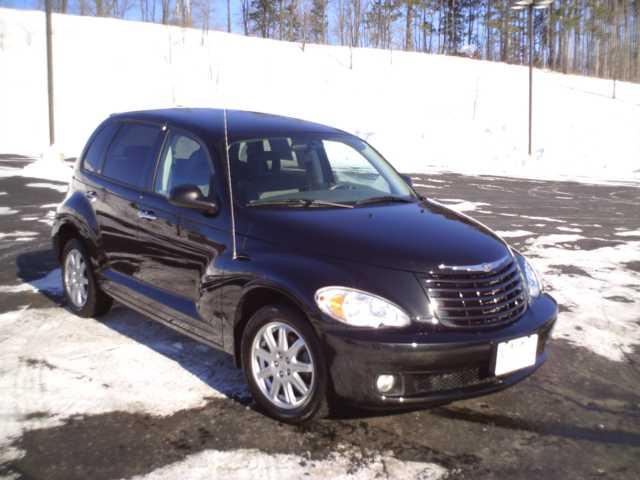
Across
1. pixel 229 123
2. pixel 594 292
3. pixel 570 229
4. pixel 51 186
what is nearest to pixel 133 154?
pixel 229 123

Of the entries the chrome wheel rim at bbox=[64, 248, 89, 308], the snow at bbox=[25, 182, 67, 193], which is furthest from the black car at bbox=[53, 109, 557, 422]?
the snow at bbox=[25, 182, 67, 193]

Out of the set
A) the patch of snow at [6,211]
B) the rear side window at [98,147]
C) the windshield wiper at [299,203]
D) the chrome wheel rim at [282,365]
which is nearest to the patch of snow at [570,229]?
the windshield wiper at [299,203]

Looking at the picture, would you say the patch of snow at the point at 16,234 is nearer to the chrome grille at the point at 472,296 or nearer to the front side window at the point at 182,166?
the front side window at the point at 182,166

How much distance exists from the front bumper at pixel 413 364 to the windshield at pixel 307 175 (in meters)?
1.20

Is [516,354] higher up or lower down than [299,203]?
lower down

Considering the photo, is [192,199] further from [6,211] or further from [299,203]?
[6,211]

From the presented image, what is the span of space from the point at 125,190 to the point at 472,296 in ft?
8.97

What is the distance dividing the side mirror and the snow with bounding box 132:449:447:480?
4.80 ft

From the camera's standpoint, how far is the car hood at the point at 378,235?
3688 millimetres

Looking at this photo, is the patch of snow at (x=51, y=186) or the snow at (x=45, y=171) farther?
the snow at (x=45, y=171)

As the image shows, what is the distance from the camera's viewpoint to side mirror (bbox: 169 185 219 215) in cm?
419

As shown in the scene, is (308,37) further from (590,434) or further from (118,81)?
(590,434)

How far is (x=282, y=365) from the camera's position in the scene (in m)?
3.79

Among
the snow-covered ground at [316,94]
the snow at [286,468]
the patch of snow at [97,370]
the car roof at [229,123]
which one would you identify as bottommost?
the snow at [286,468]
